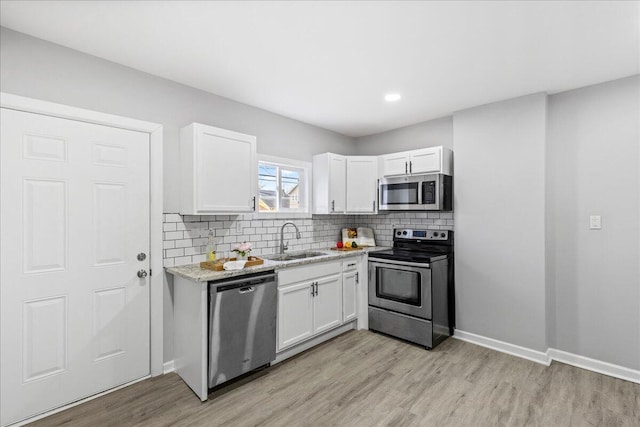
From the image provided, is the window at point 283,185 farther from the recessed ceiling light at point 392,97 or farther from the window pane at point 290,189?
the recessed ceiling light at point 392,97

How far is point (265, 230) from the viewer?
3.52 metres

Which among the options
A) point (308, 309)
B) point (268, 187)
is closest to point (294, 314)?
point (308, 309)

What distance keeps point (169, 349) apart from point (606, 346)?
3.81 metres

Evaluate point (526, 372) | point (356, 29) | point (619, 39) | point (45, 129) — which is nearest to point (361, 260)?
point (526, 372)

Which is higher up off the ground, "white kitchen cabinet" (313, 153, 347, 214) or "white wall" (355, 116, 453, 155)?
"white wall" (355, 116, 453, 155)

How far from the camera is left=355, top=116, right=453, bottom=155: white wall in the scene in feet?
12.4

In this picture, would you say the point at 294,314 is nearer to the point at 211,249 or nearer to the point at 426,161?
the point at 211,249

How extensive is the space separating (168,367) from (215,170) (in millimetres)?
1749

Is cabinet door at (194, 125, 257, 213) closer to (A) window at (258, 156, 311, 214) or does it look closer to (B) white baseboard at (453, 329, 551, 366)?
(A) window at (258, 156, 311, 214)

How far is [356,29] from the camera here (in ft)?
6.61

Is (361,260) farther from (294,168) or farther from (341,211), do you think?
(294,168)

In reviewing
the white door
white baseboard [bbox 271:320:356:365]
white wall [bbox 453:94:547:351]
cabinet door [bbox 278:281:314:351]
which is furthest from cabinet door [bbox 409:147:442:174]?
the white door

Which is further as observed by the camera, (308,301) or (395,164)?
(395,164)

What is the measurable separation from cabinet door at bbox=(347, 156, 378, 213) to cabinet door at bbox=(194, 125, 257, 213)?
1.44 metres
